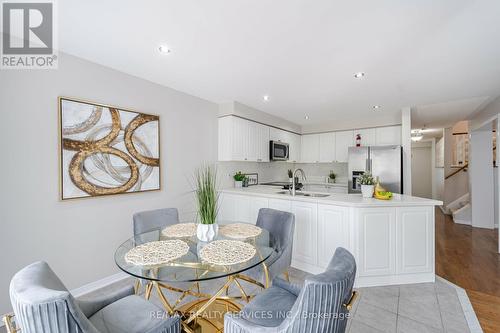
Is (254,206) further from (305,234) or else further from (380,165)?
(380,165)

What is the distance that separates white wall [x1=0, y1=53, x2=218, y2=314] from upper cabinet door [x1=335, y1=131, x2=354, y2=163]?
3.96m

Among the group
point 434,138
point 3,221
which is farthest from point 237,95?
point 434,138

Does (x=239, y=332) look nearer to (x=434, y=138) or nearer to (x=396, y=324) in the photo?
(x=396, y=324)

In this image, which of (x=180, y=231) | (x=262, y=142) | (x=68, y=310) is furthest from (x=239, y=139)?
(x=68, y=310)

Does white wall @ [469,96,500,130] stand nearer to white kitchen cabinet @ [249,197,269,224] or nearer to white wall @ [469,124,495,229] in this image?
white wall @ [469,124,495,229]

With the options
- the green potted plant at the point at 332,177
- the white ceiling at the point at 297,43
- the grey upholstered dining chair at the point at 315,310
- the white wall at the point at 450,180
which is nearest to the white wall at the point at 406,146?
the white ceiling at the point at 297,43

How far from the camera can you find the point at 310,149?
5.82 m

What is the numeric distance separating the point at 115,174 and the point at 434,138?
9458 millimetres

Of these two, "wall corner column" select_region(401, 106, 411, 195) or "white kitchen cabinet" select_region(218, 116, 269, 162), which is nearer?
"white kitchen cabinet" select_region(218, 116, 269, 162)

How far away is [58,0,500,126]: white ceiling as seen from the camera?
1557mm

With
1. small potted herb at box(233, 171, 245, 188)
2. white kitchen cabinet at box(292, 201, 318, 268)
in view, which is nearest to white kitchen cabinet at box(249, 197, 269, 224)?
white kitchen cabinet at box(292, 201, 318, 268)

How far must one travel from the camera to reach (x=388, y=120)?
4.69 meters

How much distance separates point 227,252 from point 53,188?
1846mm

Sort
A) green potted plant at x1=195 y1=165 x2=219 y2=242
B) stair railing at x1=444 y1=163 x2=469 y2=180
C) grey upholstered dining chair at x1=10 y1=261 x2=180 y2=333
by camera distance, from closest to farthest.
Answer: grey upholstered dining chair at x1=10 y1=261 x2=180 y2=333, green potted plant at x1=195 y1=165 x2=219 y2=242, stair railing at x1=444 y1=163 x2=469 y2=180
